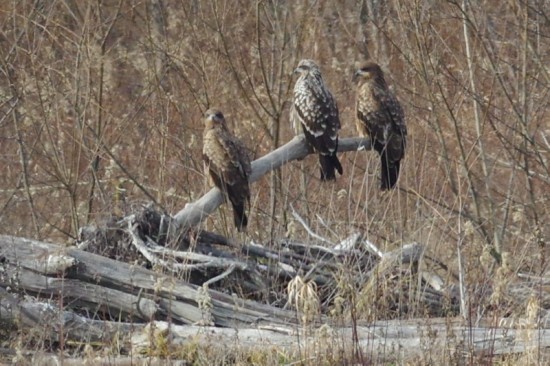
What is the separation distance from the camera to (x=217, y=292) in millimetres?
5883

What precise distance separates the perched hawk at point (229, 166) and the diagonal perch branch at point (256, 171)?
88mm

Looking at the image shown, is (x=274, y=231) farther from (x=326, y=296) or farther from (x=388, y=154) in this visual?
(x=326, y=296)

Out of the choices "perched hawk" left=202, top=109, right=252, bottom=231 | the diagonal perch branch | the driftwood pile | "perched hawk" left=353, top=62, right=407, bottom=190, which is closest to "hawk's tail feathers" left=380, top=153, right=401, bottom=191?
"perched hawk" left=353, top=62, right=407, bottom=190

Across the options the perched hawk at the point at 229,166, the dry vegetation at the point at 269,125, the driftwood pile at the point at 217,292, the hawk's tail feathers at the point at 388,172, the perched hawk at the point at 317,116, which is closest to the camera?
the driftwood pile at the point at 217,292

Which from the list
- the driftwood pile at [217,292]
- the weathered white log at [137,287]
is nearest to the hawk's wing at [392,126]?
the driftwood pile at [217,292]

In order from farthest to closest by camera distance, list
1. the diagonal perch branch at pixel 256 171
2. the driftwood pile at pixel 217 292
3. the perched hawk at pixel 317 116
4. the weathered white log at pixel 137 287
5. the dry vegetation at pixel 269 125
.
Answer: the perched hawk at pixel 317 116 → the dry vegetation at pixel 269 125 → the diagonal perch branch at pixel 256 171 → the weathered white log at pixel 137 287 → the driftwood pile at pixel 217 292

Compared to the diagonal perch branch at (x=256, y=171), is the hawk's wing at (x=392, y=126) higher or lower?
higher

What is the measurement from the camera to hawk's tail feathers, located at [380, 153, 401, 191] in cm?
864

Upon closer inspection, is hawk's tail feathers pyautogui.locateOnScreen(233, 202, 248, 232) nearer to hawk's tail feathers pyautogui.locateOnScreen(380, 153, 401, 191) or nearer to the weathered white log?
hawk's tail feathers pyautogui.locateOnScreen(380, 153, 401, 191)

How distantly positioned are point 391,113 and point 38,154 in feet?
10.7

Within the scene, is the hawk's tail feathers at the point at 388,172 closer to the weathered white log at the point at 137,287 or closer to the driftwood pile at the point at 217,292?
the driftwood pile at the point at 217,292

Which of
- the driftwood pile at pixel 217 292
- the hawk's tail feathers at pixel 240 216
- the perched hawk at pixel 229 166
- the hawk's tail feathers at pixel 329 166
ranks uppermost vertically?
the hawk's tail feathers at pixel 329 166

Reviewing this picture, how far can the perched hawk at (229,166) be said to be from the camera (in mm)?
7516

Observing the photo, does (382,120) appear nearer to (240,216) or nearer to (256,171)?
(240,216)
